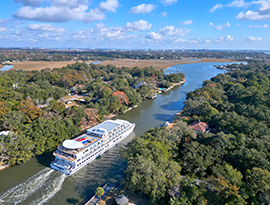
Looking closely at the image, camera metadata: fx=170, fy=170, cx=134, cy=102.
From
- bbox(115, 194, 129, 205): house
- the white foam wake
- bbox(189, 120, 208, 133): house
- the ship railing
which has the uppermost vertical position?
bbox(189, 120, 208, 133): house

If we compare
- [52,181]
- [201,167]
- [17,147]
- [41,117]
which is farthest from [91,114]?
[201,167]

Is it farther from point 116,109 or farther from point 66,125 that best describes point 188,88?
point 66,125

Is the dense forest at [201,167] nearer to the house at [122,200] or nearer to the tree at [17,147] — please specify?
the house at [122,200]

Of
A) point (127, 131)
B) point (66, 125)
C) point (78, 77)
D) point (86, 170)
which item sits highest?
point (78, 77)

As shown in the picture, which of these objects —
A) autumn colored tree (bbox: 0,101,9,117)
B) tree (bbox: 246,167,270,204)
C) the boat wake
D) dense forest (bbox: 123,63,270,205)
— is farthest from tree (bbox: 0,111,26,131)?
tree (bbox: 246,167,270,204)

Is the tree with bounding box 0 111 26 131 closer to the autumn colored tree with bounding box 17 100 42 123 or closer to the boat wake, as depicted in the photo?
the autumn colored tree with bounding box 17 100 42 123

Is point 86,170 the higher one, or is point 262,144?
point 262,144

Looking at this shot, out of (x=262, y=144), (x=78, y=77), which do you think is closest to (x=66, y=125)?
(x=262, y=144)

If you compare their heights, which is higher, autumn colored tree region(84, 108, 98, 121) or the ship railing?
autumn colored tree region(84, 108, 98, 121)

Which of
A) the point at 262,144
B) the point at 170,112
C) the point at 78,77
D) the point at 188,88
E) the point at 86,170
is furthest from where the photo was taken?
the point at 188,88
